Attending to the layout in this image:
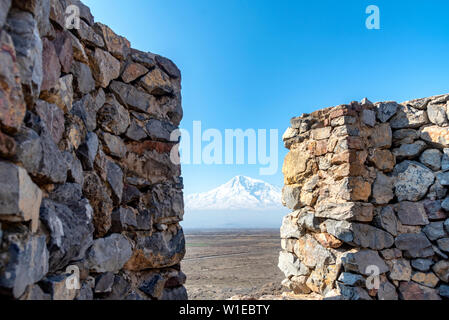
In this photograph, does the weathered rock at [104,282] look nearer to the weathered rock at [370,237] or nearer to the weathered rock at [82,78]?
the weathered rock at [82,78]

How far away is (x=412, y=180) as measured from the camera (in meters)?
4.00

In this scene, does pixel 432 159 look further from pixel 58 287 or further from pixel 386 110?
pixel 58 287

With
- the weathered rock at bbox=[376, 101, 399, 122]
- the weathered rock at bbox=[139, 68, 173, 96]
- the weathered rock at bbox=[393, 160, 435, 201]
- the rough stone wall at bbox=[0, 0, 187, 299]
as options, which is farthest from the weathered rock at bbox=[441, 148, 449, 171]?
the weathered rock at bbox=[139, 68, 173, 96]

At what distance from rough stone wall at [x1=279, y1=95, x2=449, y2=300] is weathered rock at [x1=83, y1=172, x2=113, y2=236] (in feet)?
9.76

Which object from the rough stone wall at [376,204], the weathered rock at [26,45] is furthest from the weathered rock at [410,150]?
the weathered rock at [26,45]

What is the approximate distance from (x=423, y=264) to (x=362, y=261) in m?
0.83

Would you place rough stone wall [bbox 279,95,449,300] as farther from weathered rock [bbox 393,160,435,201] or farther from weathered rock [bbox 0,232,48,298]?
weathered rock [bbox 0,232,48,298]

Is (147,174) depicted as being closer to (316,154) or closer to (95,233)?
(95,233)

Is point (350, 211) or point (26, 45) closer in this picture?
point (26, 45)

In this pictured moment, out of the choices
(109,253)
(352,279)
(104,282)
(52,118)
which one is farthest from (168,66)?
(352,279)

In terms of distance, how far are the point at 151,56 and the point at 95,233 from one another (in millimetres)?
1635

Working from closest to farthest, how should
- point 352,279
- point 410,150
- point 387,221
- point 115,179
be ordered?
point 115,179, point 352,279, point 387,221, point 410,150

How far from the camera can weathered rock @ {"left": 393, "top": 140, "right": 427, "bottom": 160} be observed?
13.4 ft
